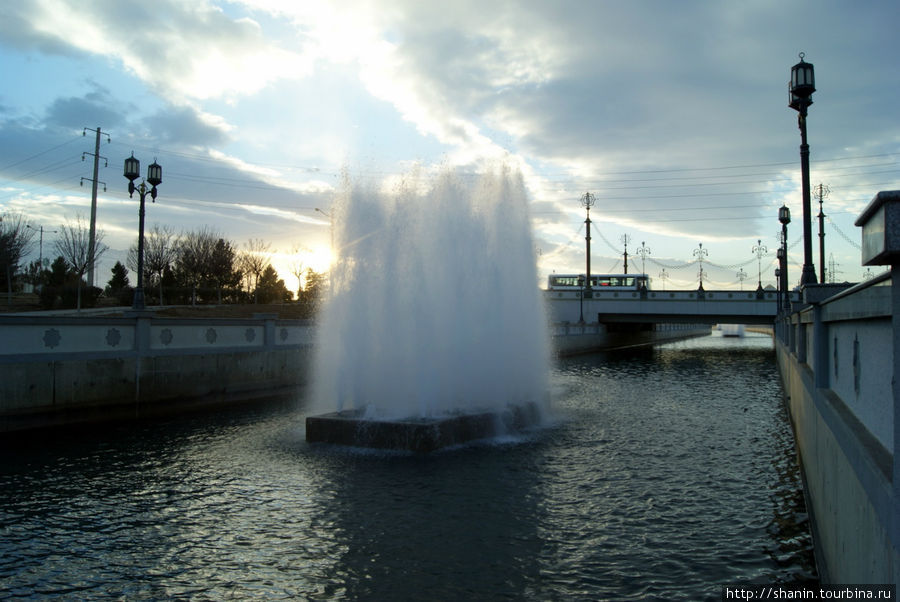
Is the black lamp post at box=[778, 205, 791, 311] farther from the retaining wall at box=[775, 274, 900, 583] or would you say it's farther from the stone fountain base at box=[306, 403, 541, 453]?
the retaining wall at box=[775, 274, 900, 583]

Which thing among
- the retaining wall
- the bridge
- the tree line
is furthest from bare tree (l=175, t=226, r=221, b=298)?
the retaining wall

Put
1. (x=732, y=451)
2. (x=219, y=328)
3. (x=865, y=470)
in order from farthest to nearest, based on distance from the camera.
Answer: (x=219, y=328) < (x=732, y=451) < (x=865, y=470)

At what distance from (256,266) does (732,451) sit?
6359 centimetres

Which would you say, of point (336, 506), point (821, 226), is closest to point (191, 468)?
point (336, 506)

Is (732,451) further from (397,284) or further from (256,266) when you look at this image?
(256,266)

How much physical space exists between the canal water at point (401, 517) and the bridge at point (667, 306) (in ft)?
139

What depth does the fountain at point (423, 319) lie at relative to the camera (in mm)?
14711

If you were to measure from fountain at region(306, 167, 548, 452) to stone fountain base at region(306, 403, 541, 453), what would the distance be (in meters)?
0.07

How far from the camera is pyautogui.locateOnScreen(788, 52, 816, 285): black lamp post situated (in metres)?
15.0

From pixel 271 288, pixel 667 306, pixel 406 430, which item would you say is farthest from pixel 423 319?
pixel 271 288

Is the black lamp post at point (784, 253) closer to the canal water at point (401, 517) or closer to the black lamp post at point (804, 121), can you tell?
the black lamp post at point (804, 121)

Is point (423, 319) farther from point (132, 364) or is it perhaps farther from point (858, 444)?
point (858, 444)

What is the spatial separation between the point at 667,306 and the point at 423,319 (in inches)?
1783

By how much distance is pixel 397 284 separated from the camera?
15.4 m
